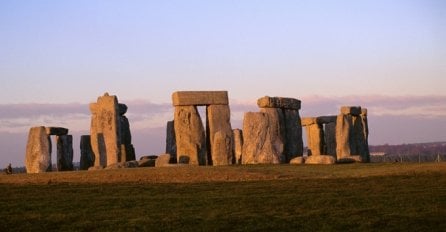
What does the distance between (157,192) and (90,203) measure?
2590 mm

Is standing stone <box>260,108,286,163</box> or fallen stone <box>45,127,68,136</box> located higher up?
fallen stone <box>45,127,68,136</box>

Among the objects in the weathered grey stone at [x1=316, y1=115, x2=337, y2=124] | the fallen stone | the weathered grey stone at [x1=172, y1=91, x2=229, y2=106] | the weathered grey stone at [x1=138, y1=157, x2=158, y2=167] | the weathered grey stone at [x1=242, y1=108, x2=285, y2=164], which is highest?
the weathered grey stone at [x1=172, y1=91, x2=229, y2=106]

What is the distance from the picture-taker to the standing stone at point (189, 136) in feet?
100

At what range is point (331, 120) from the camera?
37.5 metres

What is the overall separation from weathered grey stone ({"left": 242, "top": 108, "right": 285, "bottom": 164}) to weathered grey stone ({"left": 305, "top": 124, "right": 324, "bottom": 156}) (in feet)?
23.6

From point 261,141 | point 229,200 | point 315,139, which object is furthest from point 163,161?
point 229,200

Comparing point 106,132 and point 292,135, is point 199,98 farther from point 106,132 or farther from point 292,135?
point 106,132

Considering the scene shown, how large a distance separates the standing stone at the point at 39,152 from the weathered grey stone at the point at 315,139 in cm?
1256

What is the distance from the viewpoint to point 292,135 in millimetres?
31641

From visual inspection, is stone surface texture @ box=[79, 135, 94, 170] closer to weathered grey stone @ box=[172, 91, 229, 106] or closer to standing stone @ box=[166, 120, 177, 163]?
standing stone @ box=[166, 120, 177, 163]

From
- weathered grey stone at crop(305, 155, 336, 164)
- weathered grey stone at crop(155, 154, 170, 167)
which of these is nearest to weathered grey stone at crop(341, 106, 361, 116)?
weathered grey stone at crop(305, 155, 336, 164)

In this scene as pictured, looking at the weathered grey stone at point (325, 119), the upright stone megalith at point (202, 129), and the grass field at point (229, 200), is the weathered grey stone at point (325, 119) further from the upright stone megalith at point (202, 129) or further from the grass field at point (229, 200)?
the grass field at point (229, 200)

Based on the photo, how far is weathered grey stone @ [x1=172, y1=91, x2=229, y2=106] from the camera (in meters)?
30.9

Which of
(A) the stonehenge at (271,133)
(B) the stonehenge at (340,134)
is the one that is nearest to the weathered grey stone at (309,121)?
(B) the stonehenge at (340,134)
